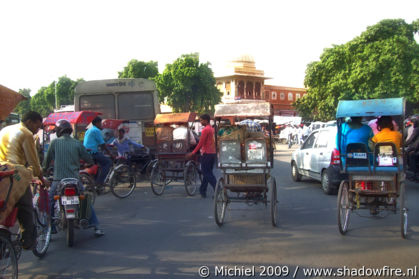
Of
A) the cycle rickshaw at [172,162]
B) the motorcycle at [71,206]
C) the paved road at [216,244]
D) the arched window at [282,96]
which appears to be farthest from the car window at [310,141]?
the arched window at [282,96]

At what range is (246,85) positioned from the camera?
6116 cm

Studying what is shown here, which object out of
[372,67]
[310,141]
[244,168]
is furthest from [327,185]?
[372,67]

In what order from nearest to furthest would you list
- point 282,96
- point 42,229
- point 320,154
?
point 42,229 → point 320,154 → point 282,96

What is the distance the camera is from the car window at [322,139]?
407 inches

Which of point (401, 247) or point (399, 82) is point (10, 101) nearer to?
→ point (401, 247)

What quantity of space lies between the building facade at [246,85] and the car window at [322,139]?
47671 mm

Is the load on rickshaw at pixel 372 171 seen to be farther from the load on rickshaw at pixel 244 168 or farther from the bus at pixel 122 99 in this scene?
the bus at pixel 122 99

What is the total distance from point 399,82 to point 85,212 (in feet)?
106

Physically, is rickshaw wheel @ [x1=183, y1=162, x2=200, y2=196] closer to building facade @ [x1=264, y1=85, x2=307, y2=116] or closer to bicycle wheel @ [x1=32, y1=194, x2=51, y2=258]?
bicycle wheel @ [x1=32, y1=194, x2=51, y2=258]

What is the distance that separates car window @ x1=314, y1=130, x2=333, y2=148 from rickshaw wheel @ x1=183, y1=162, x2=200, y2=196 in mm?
3173

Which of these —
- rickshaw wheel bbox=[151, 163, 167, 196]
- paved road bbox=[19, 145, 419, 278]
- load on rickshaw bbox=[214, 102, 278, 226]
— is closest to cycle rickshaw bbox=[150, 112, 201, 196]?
rickshaw wheel bbox=[151, 163, 167, 196]

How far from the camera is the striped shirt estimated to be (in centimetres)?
576

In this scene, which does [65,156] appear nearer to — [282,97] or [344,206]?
[344,206]

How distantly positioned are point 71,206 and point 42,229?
442mm
